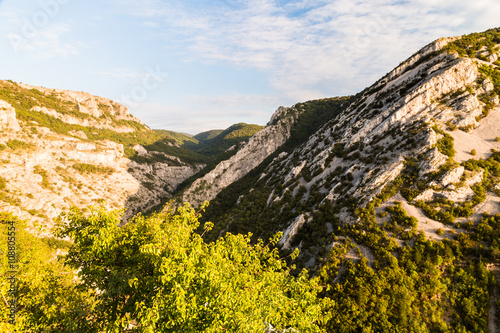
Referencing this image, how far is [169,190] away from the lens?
159750mm

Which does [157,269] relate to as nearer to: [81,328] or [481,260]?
[81,328]

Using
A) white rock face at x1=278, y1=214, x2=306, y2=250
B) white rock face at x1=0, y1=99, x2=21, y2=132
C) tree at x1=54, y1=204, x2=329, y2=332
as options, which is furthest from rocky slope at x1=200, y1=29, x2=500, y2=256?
white rock face at x1=0, y1=99, x2=21, y2=132

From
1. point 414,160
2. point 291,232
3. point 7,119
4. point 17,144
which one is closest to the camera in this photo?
point 414,160

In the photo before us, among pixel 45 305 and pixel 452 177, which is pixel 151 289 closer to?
pixel 45 305

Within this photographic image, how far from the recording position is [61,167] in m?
110

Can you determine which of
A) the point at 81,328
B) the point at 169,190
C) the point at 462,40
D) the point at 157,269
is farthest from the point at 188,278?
the point at 169,190

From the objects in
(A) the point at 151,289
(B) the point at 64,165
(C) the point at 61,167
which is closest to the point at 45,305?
(A) the point at 151,289

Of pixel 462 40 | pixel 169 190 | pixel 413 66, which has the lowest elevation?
pixel 169 190

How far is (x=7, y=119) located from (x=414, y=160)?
175 metres

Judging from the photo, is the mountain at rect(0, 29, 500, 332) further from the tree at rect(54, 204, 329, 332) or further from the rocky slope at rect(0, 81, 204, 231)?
the rocky slope at rect(0, 81, 204, 231)

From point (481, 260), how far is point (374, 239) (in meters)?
9.45

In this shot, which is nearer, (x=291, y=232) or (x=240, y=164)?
(x=291, y=232)

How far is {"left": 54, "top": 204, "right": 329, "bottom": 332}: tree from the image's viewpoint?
8508mm

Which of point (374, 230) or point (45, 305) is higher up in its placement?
point (374, 230)
